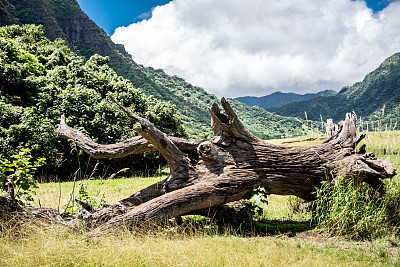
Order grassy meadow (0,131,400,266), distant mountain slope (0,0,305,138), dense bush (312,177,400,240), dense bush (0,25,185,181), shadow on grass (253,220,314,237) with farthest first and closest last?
distant mountain slope (0,0,305,138)
dense bush (0,25,185,181)
shadow on grass (253,220,314,237)
dense bush (312,177,400,240)
grassy meadow (0,131,400,266)

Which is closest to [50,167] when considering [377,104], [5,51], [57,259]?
[5,51]

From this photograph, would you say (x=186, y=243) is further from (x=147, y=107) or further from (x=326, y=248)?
(x=147, y=107)

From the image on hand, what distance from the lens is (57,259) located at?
136 inches

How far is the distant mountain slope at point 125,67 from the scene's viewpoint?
82.8 meters

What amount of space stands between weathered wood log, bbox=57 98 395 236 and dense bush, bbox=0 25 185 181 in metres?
5.52

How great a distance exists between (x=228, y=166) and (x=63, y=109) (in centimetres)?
1013

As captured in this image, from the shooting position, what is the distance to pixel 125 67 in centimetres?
9350

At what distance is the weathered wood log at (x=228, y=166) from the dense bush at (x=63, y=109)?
5.52 m

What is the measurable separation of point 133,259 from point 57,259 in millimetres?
955

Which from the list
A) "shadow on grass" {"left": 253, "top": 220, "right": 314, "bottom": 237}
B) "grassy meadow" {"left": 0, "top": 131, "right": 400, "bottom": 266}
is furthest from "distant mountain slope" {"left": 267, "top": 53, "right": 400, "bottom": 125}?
"grassy meadow" {"left": 0, "top": 131, "right": 400, "bottom": 266}

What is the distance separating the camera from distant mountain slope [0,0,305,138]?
82.8m

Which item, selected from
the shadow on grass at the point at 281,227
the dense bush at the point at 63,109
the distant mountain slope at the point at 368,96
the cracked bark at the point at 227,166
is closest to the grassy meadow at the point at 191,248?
the shadow on grass at the point at 281,227

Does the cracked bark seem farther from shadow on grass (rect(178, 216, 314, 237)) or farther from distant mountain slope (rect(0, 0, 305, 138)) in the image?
distant mountain slope (rect(0, 0, 305, 138))

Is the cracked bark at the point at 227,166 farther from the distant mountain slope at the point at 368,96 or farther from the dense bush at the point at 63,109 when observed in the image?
the distant mountain slope at the point at 368,96
